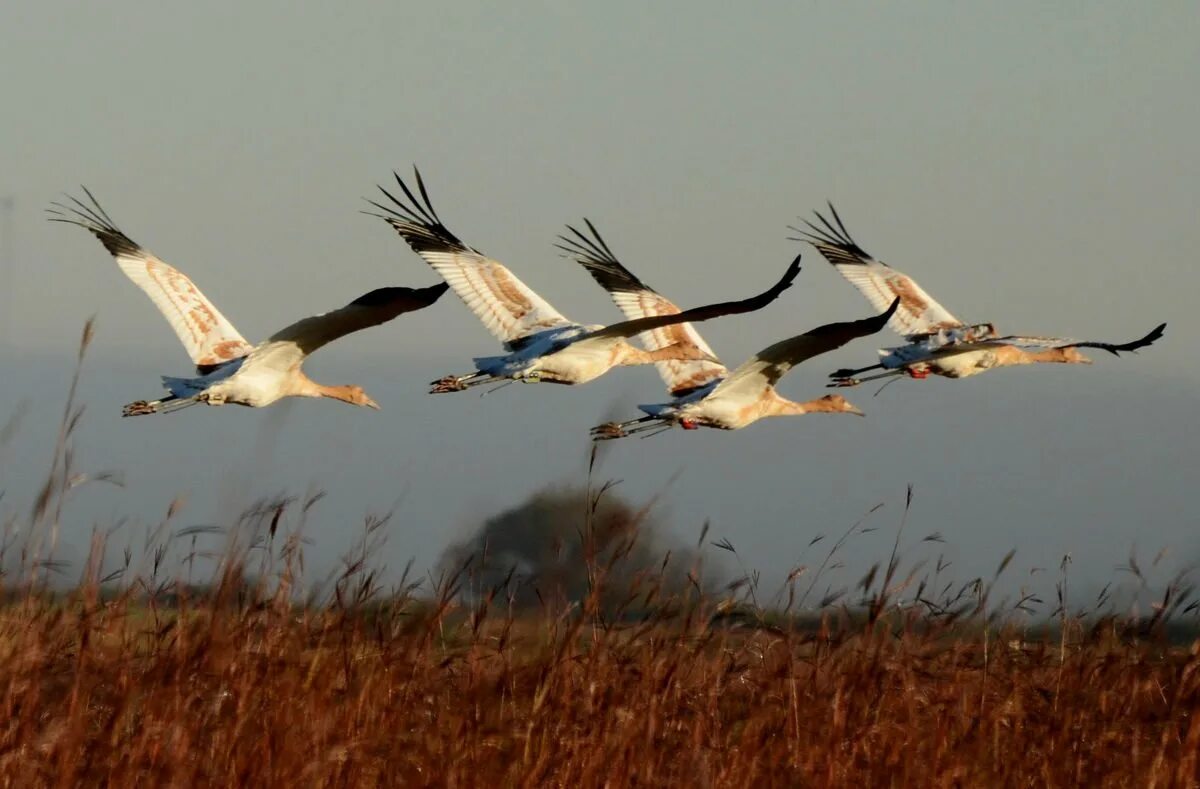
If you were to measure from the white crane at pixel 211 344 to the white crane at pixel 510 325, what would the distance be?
62.7 inches

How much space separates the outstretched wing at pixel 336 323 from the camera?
12992 millimetres

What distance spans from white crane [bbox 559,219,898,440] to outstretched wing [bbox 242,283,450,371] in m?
2.82

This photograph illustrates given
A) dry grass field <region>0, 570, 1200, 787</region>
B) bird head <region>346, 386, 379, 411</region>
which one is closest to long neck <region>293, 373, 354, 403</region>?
bird head <region>346, 386, 379, 411</region>

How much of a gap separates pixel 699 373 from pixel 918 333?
7.91 feet

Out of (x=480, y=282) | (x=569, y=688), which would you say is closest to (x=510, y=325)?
(x=480, y=282)

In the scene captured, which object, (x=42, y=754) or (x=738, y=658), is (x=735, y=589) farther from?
(x=42, y=754)

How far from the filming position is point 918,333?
62.3 ft

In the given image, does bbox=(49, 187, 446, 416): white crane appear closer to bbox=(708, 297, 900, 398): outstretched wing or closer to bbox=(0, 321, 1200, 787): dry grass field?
bbox=(708, 297, 900, 398): outstretched wing

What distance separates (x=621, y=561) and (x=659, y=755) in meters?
0.67

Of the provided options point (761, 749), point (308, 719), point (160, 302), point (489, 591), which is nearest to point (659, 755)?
point (761, 749)

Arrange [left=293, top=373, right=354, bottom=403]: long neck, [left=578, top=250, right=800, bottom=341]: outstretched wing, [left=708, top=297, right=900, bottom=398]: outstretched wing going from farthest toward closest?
[left=293, top=373, right=354, bottom=403]: long neck, [left=708, top=297, right=900, bottom=398]: outstretched wing, [left=578, top=250, right=800, bottom=341]: outstretched wing

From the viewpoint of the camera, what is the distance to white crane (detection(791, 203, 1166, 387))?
61.8 feet

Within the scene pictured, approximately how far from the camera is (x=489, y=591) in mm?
5172

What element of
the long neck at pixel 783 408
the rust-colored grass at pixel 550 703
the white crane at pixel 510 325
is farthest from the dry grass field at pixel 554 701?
the long neck at pixel 783 408
